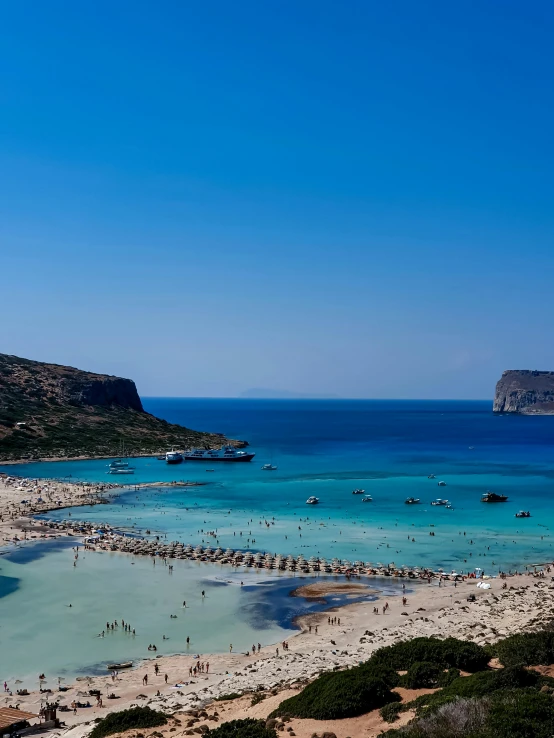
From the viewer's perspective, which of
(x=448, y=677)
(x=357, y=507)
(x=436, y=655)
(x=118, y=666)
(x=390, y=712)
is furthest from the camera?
(x=357, y=507)

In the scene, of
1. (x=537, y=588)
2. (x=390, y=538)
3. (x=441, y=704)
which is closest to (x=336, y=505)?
(x=390, y=538)

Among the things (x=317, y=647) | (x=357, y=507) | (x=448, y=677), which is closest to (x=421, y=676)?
(x=448, y=677)

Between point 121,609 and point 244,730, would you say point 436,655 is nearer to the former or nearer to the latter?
point 244,730

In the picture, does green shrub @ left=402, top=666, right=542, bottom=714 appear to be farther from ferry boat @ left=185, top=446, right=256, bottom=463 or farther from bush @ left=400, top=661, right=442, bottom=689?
ferry boat @ left=185, top=446, right=256, bottom=463

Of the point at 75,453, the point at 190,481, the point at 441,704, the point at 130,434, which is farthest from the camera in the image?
the point at 130,434

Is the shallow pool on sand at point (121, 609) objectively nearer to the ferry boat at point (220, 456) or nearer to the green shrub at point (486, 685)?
the green shrub at point (486, 685)

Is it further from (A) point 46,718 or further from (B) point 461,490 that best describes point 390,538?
(A) point 46,718

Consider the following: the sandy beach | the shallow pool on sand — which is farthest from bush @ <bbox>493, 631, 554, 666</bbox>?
the shallow pool on sand
